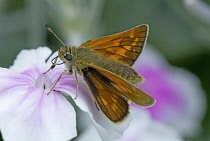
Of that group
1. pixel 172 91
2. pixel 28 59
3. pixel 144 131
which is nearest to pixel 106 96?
pixel 28 59

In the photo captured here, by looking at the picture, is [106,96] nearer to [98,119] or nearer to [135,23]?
[98,119]

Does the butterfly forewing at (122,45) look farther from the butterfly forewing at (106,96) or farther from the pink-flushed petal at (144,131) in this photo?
the pink-flushed petal at (144,131)

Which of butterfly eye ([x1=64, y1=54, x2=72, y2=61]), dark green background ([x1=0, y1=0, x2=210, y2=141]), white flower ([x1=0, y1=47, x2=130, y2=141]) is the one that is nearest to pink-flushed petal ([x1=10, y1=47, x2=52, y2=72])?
white flower ([x1=0, y1=47, x2=130, y2=141])

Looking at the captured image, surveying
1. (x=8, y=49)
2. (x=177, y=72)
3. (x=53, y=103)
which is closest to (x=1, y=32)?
(x=8, y=49)

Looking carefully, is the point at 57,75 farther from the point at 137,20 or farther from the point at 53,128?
the point at 137,20

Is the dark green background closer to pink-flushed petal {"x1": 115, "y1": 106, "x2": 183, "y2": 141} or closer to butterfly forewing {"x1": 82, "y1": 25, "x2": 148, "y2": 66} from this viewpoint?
pink-flushed petal {"x1": 115, "y1": 106, "x2": 183, "y2": 141}
